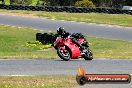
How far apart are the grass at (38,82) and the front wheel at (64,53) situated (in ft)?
15.4

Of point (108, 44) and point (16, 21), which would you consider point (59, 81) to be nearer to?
point (108, 44)

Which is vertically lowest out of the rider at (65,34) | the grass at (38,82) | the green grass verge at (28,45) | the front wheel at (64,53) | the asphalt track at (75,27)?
the asphalt track at (75,27)

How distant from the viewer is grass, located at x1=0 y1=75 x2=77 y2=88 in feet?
35.9

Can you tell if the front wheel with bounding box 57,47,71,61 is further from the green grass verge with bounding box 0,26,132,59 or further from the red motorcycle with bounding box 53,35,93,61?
the green grass verge with bounding box 0,26,132,59

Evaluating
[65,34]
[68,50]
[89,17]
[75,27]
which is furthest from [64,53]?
[89,17]

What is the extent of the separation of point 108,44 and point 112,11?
69.7 ft

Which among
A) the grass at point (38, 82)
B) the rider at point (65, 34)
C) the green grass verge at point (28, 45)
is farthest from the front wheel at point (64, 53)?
the green grass verge at point (28, 45)

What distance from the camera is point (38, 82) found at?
11453 mm

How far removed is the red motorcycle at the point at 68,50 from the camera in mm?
17547

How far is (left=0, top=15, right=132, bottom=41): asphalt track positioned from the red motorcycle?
1660cm

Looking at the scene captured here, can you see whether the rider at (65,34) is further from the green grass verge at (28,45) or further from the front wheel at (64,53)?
the green grass verge at (28,45)

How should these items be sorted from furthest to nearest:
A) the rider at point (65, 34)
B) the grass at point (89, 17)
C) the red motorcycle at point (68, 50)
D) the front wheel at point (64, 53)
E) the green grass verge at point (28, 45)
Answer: the grass at point (89, 17)
the green grass verge at point (28, 45)
the rider at point (65, 34)
the red motorcycle at point (68, 50)
the front wheel at point (64, 53)

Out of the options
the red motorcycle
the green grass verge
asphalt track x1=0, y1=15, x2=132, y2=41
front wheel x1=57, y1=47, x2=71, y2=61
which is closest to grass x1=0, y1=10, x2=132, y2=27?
asphalt track x1=0, y1=15, x2=132, y2=41

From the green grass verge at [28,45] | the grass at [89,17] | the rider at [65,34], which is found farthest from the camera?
the grass at [89,17]
